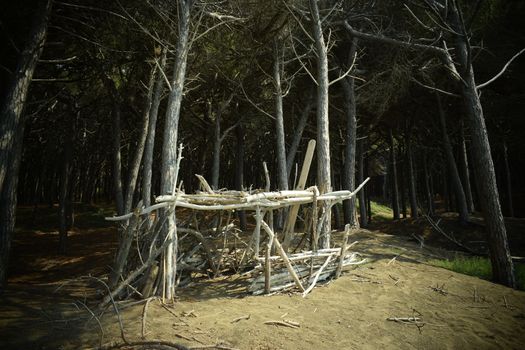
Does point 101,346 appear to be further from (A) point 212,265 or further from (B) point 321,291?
(B) point 321,291

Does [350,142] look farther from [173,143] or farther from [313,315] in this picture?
[313,315]

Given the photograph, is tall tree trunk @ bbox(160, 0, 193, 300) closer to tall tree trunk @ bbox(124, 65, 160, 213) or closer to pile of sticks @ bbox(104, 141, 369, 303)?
pile of sticks @ bbox(104, 141, 369, 303)

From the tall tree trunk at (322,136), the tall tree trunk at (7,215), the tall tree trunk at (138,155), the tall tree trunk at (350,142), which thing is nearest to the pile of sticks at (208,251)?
the tall tree trunk at (322,136)

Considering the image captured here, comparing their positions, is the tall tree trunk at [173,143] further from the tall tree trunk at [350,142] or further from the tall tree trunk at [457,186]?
the tall tree trunk at [457,186]

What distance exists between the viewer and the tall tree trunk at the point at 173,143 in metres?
5.03

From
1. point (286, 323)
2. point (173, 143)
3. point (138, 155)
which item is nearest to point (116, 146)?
point (138, 155)

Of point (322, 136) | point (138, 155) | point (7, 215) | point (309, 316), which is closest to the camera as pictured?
point (309, 316)

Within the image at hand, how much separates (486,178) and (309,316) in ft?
16.7

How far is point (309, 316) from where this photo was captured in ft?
14.8

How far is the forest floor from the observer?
12.4 feet

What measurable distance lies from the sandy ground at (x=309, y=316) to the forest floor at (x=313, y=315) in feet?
0.05

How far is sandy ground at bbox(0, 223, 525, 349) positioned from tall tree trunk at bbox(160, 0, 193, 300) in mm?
558

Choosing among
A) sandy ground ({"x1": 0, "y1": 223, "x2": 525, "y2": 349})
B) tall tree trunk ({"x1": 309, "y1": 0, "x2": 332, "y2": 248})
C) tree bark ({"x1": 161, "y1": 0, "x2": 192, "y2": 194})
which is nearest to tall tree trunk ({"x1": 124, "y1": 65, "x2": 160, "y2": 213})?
tree bark ({"x1": 161, "y1": 0, "x2": 192, "y2": 194})

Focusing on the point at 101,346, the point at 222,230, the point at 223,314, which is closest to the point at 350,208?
the point at 222,230
